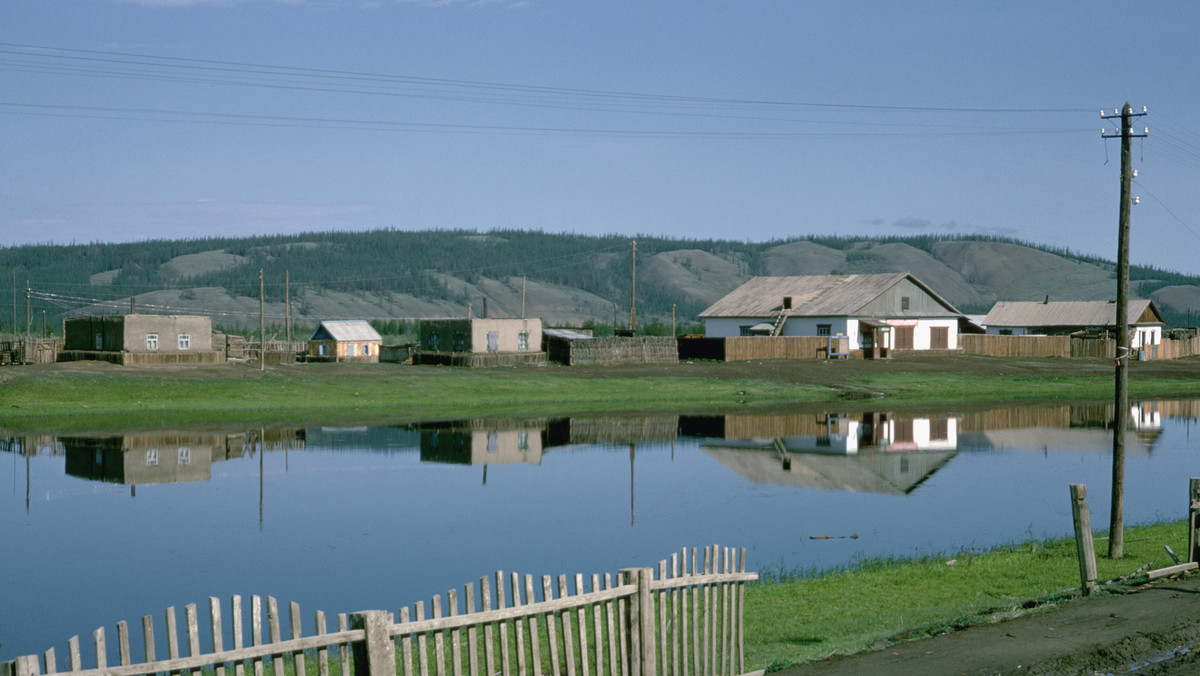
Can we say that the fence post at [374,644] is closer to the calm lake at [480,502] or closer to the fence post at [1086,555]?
the calm lake at [480,502]

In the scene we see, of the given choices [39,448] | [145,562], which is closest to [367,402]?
[39,448]

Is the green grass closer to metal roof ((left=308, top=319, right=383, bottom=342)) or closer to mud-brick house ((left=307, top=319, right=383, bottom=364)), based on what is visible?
mud-brick house ((left=307, top=319, right=383, bottom=364))

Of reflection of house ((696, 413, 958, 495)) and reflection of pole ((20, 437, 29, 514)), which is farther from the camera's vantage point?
reflection of house ((696, 413, 958, 495))

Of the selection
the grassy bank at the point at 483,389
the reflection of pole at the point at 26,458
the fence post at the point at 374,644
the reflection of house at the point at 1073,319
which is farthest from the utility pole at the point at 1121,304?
the reflection of house at the point at 1073,319

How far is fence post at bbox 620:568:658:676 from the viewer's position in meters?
9.60

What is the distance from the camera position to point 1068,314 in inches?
4097

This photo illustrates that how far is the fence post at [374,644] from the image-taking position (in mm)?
7723

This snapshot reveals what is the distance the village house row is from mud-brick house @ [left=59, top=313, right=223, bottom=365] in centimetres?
7

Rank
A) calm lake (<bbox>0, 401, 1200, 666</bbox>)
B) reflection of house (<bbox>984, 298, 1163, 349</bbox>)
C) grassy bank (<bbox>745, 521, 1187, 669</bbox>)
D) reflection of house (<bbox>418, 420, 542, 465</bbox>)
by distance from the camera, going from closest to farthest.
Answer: grassy bank (<bbox>745, 521, 1187, 669</bbox>)
calm lake (<bbox>0, 401, 1200, 666</bbox>)
reflection of house (<bbox>418, 420, 542, 465</bbox>)
reflection of house (<bbox>984, 298, 1163, 349</bbox>)

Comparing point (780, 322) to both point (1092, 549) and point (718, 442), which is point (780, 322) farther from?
point (1092, 549)

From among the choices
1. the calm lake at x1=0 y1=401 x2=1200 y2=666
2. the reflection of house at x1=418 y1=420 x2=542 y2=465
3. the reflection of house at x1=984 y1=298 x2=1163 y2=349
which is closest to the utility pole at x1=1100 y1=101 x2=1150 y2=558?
the calm lake at x1=0 y1=401 x2=1200 y2=666

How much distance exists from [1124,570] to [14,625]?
54.9 ft

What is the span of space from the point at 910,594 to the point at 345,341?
84.6m

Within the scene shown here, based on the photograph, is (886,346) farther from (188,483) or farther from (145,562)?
(145,562)
